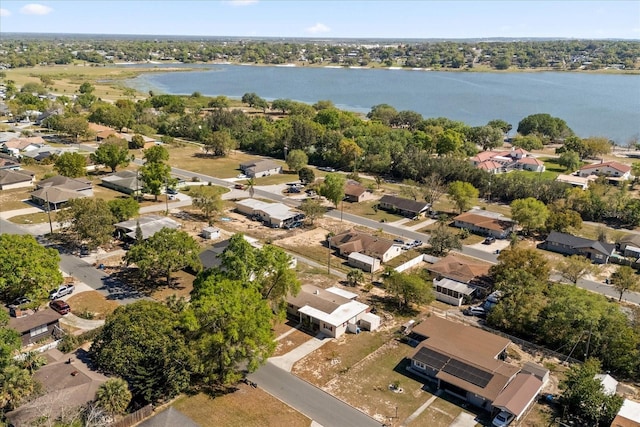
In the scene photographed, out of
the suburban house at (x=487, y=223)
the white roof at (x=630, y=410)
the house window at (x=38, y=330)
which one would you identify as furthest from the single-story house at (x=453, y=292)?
the house window at (x=38, y=330)

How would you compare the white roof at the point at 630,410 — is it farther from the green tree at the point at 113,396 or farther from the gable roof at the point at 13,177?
the gable roof at the point at 13,177

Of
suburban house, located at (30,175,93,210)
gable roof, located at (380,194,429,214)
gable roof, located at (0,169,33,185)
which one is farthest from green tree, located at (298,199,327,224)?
gable roof, located at (0,169,33,185)

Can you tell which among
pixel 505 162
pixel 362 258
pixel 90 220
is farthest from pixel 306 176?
pixel 505 162

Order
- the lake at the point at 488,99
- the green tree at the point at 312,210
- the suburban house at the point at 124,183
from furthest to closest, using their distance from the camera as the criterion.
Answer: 1. the lake at the point at 488,99
2. the suburban house at the point at 124,183
3. the green tree at the point at 312,210

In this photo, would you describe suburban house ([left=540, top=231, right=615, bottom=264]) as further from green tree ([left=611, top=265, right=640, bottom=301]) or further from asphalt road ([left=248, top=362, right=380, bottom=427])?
asphalt road ([left=248, top=362, right=380, bottom=427])

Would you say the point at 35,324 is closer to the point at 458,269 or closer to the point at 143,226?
the point at 143,226

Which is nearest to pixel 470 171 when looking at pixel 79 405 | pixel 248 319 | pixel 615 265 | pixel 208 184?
pixel 615 265
